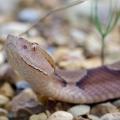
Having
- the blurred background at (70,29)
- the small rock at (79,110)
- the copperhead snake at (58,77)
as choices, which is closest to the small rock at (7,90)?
the copperhead snake at (58,77)

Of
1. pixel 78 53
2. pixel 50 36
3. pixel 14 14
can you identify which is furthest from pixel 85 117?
pixel 14 14

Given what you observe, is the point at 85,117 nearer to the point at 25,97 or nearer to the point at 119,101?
the point at 119,101

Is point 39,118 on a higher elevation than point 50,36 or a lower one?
higher

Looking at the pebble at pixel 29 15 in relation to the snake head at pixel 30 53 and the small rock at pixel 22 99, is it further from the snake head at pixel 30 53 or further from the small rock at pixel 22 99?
the snake head at pixel 30 53

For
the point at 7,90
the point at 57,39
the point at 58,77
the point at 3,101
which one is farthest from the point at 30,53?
the point at 57,39

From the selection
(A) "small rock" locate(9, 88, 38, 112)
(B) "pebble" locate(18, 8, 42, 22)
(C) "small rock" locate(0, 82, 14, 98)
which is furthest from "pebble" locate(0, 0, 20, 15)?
(A) "small rock" locate(9, 88, 38, 112)

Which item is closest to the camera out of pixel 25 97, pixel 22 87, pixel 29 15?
pixel 25 97
